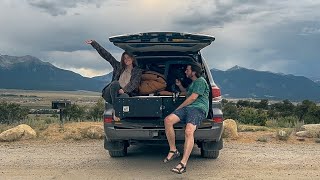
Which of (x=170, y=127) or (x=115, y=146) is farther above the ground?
(x=170, y=127)

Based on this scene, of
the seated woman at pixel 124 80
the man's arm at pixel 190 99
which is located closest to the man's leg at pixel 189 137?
the man's arm at pixel 190 99

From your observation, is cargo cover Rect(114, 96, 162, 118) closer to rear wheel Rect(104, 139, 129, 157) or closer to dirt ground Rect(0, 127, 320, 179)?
dirt ground Rect(0, 127, 320, 179)

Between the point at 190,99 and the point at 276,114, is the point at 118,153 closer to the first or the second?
the point at 190,99

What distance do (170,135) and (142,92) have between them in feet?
3.82

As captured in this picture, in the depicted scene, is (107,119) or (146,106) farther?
(107,119)

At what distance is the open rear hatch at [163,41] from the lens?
765 centimetres

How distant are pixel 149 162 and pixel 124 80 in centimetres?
163

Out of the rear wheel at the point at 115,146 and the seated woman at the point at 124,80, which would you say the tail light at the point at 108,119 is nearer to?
the seated woman at the point at 124,80

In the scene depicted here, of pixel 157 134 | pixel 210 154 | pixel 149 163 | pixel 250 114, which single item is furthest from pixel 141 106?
pixel 250 114

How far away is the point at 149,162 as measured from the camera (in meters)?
8.49

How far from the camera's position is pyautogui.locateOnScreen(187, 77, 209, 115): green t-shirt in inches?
292

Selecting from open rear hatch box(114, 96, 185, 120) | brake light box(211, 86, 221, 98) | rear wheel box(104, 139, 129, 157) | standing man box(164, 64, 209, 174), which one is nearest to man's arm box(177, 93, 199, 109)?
standing man box(164, 64, 209, 174)

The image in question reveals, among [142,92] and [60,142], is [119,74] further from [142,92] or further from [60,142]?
[60,142]

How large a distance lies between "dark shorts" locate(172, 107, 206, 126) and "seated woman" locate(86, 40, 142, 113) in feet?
3.24
